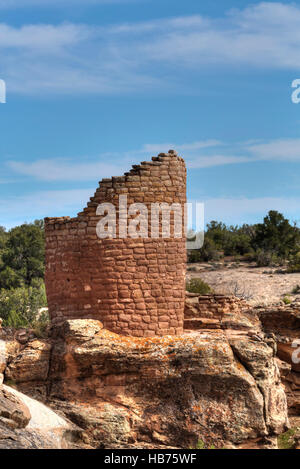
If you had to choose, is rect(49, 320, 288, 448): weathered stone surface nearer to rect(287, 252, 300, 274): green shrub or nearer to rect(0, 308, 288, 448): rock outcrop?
rect(0, 308, 288, 448): rock outcrop

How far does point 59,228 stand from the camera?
39.5ft

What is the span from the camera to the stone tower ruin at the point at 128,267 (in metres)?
11.4

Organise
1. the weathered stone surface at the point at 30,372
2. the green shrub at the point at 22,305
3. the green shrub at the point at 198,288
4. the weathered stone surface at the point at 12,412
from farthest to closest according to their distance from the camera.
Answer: the green shrub at the point at 198,288, the green shrub at the point at 22,305, the weathered stone surface at the point at 30,372, the weathered stone surface at the point at 12,412

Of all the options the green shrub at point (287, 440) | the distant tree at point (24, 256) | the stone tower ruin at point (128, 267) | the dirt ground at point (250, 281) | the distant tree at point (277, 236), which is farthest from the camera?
the distant tree at point (277, 236)

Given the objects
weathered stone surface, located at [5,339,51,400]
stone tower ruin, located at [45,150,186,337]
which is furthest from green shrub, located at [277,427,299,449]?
weathered stone surface, located at [5,339,51,400]

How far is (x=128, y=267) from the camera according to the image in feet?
37.5

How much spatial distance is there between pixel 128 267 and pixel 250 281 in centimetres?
2144

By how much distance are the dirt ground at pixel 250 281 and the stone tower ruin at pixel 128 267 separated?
14.8 meters

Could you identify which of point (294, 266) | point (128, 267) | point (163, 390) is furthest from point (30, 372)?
point (294, 266)

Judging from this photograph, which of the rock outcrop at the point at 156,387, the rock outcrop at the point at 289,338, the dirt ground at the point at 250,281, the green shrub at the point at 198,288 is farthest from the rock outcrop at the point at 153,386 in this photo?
the green shrub at the point at 198,288

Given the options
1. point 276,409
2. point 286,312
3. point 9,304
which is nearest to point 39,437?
point 276,409

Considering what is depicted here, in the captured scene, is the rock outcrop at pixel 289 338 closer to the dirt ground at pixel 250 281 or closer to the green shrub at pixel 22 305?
the dirt ground at pixel 250 281

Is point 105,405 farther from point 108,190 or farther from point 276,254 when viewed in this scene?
point 276,254

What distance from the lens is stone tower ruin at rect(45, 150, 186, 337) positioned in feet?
37.4
